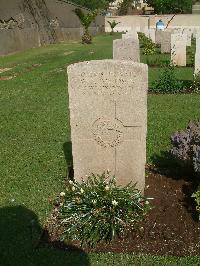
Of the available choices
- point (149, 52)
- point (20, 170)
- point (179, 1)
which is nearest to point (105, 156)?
point (20, 170)

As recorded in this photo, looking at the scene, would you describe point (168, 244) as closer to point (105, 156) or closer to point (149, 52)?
point (105, 156)

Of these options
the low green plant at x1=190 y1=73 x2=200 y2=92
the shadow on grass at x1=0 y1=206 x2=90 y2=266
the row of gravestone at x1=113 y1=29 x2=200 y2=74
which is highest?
the row of gravestone at x1=113 y1=29 x2=200 y2=74

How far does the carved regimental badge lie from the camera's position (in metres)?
4.48

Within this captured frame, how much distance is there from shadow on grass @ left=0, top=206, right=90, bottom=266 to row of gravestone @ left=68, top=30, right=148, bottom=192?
2.65 ft

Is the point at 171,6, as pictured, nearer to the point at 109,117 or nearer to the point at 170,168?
the point at 170,168

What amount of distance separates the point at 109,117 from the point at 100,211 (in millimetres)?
995

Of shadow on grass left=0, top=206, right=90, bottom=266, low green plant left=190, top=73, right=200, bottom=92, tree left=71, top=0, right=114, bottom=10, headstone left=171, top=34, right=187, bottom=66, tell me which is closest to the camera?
shadow on grass left=0, top=206, right=90, bottom=266

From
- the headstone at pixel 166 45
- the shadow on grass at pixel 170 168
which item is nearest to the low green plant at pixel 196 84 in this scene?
the shadow on grass at pixel 170 168

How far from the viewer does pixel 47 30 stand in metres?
30.9

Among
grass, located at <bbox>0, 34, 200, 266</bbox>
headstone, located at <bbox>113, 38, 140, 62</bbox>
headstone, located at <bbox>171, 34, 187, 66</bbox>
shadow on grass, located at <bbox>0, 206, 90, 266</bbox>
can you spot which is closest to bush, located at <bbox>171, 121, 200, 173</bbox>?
grass, located at <bbox>0, 34, 200, 266</bbox>

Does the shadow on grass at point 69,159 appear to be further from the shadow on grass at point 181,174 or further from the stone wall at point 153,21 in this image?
the stone wall at point 153,21

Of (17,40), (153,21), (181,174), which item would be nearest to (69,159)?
(181,174)

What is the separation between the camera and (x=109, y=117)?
4453 mm

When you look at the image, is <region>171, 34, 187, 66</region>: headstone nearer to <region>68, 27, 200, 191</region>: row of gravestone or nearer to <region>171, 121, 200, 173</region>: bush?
<region>171, 121, 200, 173</region>: bush
